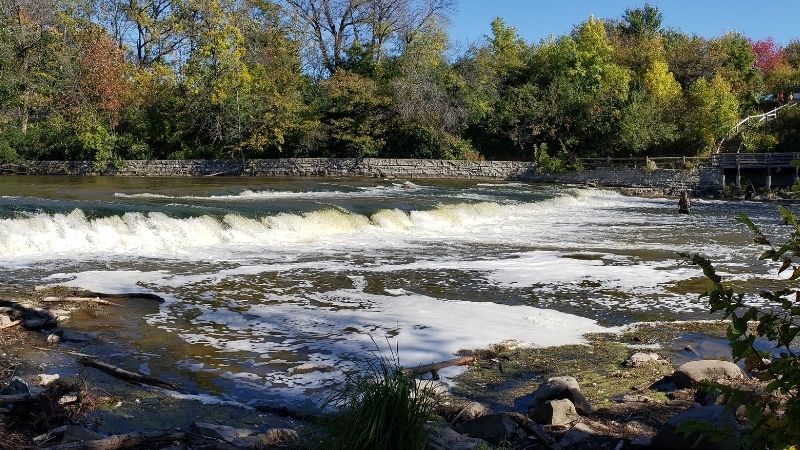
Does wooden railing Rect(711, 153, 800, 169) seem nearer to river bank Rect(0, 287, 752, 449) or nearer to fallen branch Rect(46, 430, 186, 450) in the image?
river bank Rect(0, 287, 752, 449)

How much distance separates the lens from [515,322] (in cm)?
987

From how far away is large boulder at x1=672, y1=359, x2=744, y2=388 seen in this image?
692 cm

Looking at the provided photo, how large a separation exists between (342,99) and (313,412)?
1467 inches

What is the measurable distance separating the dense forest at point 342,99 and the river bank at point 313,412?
32.7m

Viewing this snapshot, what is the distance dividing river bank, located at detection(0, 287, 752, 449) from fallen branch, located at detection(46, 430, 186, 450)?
1 centimetres

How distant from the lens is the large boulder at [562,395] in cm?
630

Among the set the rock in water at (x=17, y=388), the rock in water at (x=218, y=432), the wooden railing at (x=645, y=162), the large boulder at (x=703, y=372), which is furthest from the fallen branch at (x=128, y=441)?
the wooden railing at (x=645, y=162)

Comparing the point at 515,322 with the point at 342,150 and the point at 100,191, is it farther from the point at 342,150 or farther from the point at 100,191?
the point at 342,150

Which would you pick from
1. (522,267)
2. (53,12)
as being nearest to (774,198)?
(522,267)

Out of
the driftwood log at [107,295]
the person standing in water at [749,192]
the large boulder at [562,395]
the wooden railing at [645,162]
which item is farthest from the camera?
the wooden railing at [645,162]

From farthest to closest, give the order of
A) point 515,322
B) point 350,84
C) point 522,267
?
1. point 350,84
2. point 522,267
3. point 515,322

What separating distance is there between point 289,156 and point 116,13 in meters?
19.2

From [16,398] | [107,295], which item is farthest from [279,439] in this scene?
[107,295]

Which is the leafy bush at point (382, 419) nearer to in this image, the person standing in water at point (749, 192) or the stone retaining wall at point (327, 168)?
the person standing in water at point (749, 192)
